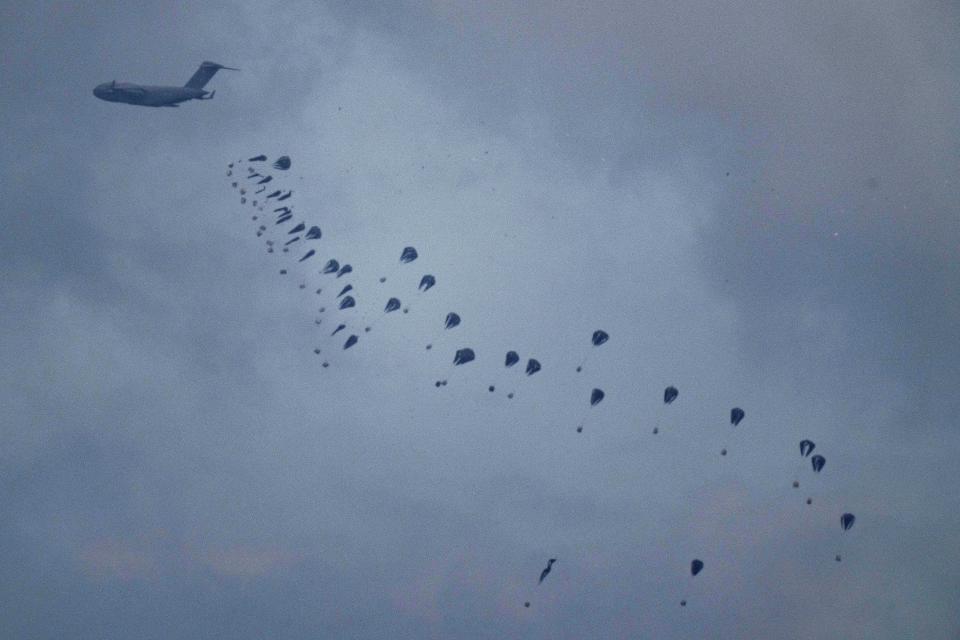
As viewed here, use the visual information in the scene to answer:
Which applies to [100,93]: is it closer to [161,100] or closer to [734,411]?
[161,100]

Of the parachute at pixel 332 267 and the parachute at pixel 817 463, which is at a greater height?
the parachute at pixel 817 463

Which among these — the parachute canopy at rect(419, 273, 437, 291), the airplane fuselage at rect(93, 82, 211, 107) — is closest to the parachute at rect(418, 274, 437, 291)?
the parachute canopy at rect(419, 273, 437, 291)

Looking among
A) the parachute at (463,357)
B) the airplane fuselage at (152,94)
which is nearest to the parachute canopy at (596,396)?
the parachute at (463,357)

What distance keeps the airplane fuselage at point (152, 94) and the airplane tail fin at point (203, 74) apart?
5.03 ft

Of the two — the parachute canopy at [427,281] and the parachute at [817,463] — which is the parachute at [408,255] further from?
the parachute at [817,463]

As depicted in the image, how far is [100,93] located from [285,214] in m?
23.1

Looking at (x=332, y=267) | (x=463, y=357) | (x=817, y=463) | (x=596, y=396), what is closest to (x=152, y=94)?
(x=332, y=267)

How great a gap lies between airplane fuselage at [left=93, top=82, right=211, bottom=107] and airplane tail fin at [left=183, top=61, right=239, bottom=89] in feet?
5.03

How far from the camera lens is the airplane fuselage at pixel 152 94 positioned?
71500 millimetres

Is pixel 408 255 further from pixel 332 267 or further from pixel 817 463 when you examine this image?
pixel 817 463

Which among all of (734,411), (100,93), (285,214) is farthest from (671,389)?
(100,93)

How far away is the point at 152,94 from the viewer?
7212cm

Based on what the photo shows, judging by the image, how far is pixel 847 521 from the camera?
6575 centimetres

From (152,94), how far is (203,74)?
5.20 metres
